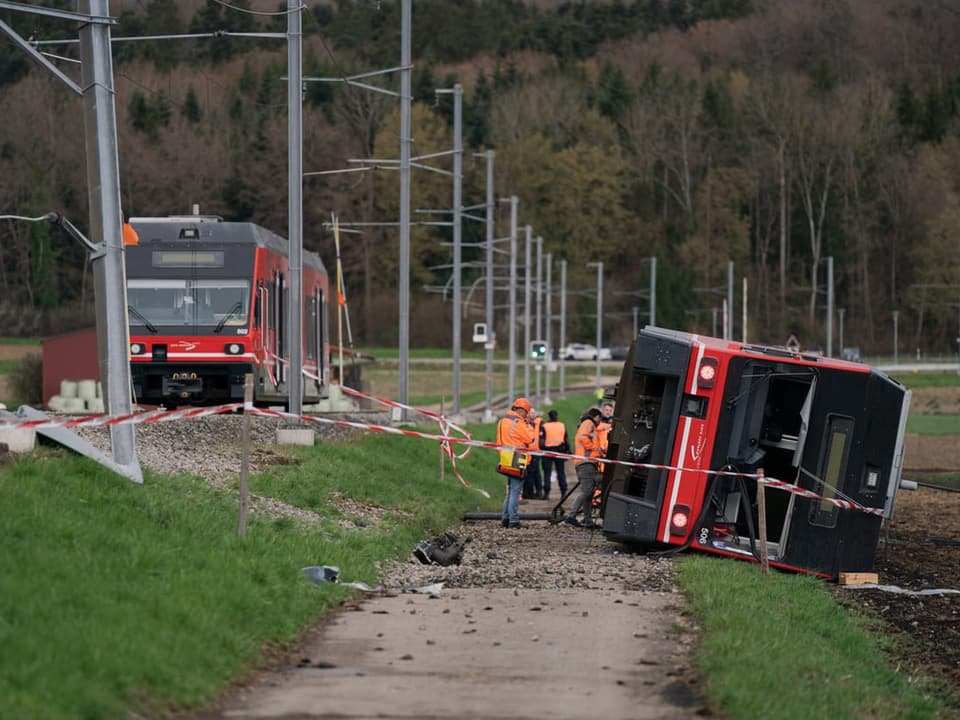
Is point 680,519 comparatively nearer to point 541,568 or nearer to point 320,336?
point 541,568

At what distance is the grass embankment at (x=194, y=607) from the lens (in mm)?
9891

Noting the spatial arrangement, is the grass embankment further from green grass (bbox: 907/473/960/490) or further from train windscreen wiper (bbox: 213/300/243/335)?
green grass (bbox: 907/473/960/490)

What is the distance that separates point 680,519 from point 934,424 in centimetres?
5418

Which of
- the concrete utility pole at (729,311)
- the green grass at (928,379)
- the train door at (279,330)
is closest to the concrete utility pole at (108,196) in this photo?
the train door at (279,330)

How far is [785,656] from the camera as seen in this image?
12297 mm

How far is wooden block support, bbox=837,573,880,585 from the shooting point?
63.6ft

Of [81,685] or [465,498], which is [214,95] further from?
[81,685]

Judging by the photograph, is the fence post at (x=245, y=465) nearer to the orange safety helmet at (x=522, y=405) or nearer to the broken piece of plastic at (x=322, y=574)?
the broken piece of plastic at (x=322, y=574)

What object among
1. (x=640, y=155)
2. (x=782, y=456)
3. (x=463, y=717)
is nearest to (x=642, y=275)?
(x=640, y=155)

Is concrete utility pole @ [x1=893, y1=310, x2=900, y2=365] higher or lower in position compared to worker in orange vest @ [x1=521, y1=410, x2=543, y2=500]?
lower

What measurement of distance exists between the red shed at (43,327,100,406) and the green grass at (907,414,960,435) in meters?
26.5

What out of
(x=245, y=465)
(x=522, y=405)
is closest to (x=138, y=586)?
(x=245, y=465)

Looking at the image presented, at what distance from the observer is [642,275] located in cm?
13688

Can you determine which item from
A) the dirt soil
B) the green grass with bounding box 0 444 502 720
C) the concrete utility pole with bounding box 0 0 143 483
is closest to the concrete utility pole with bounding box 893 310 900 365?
the dirt soil
